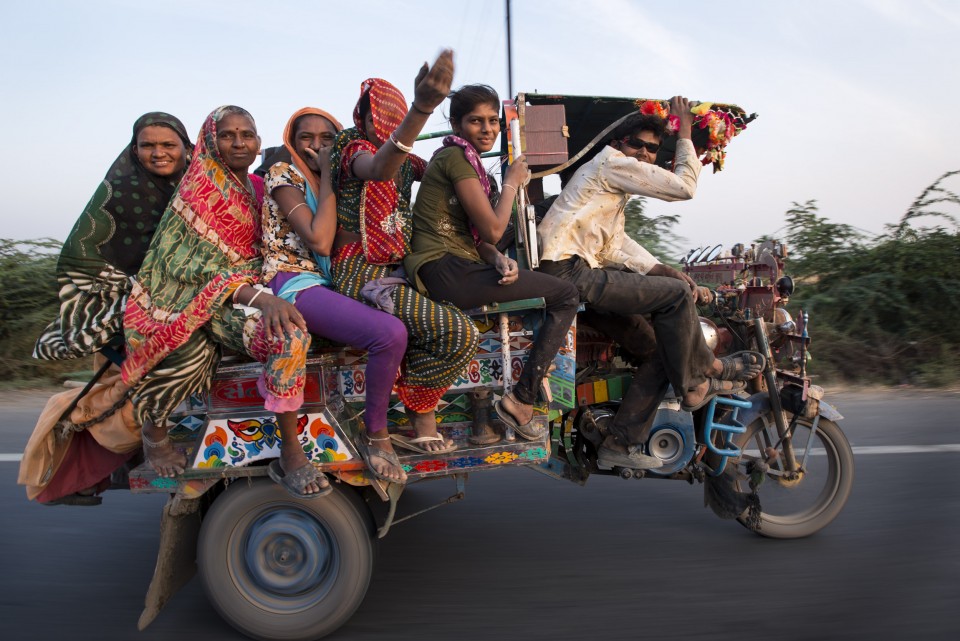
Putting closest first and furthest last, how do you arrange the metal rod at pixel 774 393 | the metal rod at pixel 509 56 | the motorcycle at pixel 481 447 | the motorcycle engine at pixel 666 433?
the motorcycle at pixel 481 447, the motorcycle engine at pixel 666 433, the metal rod at pixel 774 393, the metal rod at pixel 509 56

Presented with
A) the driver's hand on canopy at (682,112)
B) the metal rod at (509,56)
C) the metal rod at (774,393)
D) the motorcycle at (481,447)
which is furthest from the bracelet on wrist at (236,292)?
the metal rod at (509,56)

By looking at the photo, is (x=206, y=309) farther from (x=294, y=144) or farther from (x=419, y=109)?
(x=419, y=109)

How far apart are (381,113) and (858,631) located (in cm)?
273

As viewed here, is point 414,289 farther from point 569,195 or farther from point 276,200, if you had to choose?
point 569,195

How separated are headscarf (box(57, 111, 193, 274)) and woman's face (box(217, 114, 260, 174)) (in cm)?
34

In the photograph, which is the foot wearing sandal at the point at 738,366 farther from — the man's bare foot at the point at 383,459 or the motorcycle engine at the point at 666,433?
the man's bare foot at the point at 383,459

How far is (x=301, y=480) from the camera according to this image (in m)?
2.95

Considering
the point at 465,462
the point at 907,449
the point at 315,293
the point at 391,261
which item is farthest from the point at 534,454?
the point at 907,449

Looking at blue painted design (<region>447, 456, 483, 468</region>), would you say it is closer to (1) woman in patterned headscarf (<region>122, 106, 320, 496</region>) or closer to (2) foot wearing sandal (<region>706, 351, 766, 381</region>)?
(1) woman in patterned headscarf (<region>122, 106, 320, 496</region>)

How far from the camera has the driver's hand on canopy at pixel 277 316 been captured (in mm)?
2838

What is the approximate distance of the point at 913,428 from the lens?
5.62 meters

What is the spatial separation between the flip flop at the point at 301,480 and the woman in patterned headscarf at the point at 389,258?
38 centimetres

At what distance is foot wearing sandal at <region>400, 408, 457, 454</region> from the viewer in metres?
3.17

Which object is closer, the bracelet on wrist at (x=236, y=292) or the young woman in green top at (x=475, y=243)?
the bracelet on wrist at (x=236, y=292)
